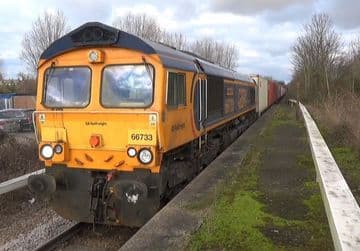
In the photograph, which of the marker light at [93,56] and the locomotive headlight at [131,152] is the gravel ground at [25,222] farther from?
the marker light at [93,56]

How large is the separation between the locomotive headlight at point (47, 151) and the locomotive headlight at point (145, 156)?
1.56 metres

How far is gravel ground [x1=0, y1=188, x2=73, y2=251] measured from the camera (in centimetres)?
768

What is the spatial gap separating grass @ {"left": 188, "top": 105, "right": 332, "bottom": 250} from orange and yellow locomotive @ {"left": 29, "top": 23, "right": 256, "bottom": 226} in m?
1.19

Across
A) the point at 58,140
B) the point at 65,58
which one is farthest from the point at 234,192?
the point at 65,58

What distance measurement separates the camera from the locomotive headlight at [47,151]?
7.95 m

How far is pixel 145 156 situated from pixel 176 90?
1485 mm

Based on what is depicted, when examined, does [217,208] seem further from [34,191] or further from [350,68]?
[350,68]

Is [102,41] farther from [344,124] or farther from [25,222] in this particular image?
[344,124]

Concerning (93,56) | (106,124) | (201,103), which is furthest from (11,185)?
(201,103)

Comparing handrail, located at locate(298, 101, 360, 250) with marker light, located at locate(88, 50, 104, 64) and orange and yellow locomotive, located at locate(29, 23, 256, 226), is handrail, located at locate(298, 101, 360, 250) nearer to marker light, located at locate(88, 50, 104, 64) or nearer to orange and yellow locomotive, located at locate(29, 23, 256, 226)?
orange and yellow locomotive, located at locate(29, 23, 256, 226)

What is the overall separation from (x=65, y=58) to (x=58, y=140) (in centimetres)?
137

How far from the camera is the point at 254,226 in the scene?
6324 millimetres

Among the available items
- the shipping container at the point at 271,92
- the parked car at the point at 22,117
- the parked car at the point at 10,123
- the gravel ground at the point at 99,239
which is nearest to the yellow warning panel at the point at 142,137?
the gravel ground at the point at 99,239

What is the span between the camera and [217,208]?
23.8 feet
